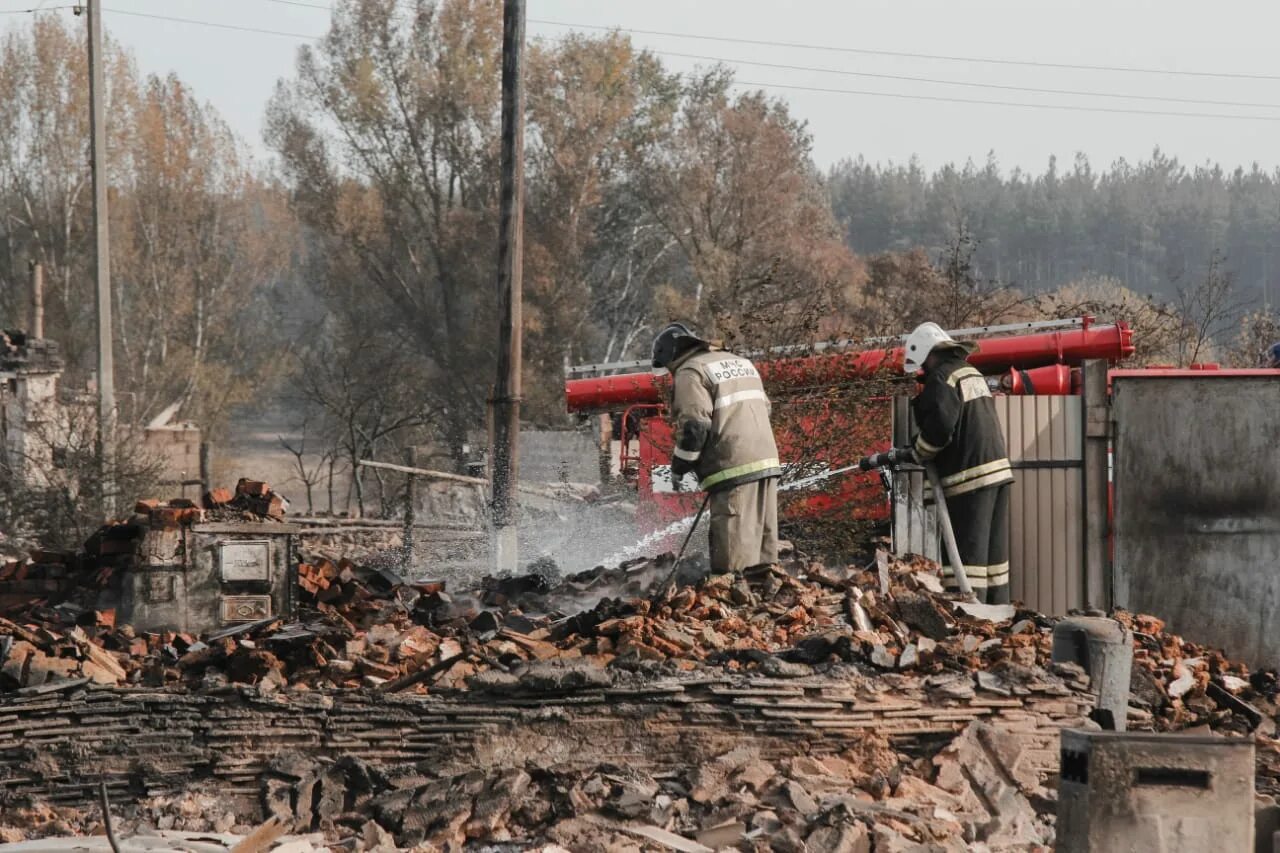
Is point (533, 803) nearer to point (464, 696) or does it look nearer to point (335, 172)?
point (464, 696)

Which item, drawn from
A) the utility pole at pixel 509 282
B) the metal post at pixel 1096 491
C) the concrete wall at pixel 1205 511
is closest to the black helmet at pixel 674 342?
the metal post at pixel 1096 491

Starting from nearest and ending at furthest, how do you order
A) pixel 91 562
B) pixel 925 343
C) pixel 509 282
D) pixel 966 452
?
pixel 966 452 < pixel 925 343 < pixel 91 562 < pixel 509 282

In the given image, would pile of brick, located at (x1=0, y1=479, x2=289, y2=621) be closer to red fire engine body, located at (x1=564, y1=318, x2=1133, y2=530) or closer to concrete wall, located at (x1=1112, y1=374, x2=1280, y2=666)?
red fire engine body, located at (x1=564, y1=318, x2=1133, y2=530)

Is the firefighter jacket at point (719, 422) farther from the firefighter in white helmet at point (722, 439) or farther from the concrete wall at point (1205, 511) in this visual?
the concrete wall at point (1205, 511)

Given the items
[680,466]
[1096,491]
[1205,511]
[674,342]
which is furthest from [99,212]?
[1205,511]

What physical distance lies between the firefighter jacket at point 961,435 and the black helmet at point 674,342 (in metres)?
1.44

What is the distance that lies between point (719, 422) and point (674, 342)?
1.73 ft

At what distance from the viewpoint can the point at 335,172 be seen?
42.6m

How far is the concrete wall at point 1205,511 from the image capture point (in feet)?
30.0

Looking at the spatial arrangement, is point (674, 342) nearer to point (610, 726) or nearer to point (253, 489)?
point (610, 726)

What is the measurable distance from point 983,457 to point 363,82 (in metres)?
35.0

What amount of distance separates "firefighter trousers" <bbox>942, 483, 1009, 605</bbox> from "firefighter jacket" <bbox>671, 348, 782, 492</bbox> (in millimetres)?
1215

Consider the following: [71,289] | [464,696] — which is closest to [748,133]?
[71,289]

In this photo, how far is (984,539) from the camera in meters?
9.26
